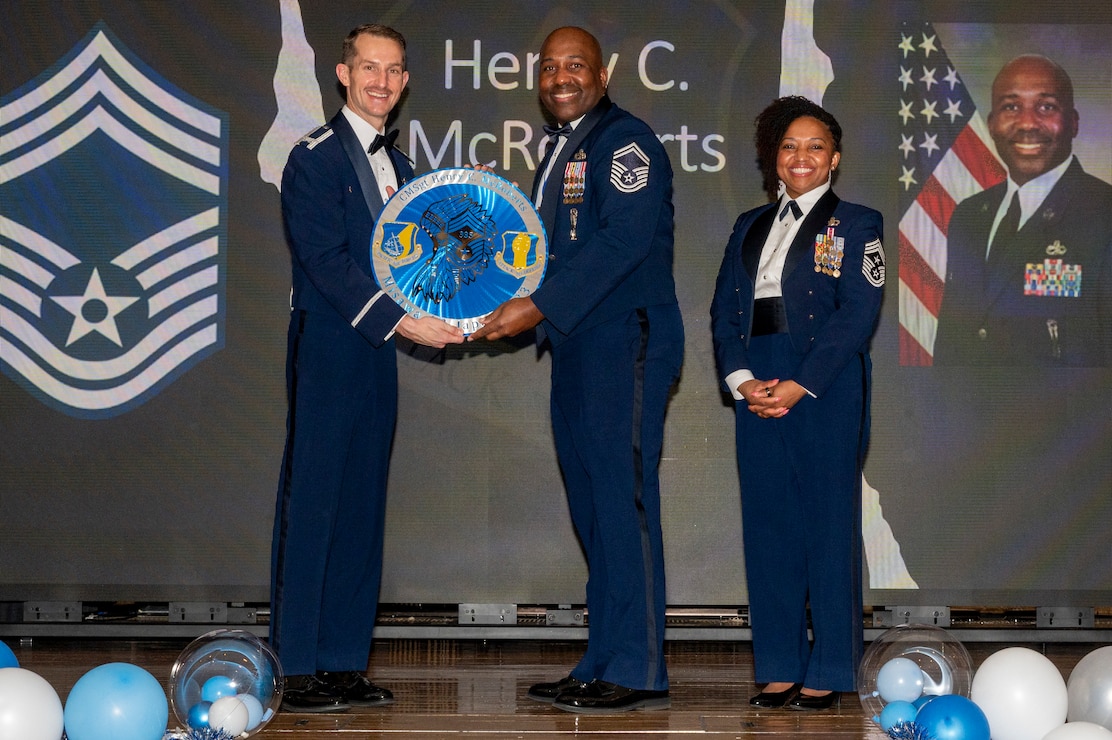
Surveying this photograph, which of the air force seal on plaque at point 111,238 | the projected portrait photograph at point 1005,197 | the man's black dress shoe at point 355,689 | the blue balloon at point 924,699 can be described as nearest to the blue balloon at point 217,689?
the man's black dress shoe at point 355,689

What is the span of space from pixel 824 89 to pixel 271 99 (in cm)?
222

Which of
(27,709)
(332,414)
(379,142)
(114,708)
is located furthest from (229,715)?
(379,142)

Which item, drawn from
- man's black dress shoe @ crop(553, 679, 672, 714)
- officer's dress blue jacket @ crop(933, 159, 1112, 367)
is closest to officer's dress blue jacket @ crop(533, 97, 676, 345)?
man's black dress shoe @ crop(553, 679, 672, 714)

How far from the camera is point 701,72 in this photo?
4.62 meters

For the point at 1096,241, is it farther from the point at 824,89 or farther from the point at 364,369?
the point at 364,369

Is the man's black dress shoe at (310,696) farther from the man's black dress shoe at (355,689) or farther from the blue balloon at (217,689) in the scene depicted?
the blue balloon at (217,689)

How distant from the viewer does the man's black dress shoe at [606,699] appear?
3.11 metres

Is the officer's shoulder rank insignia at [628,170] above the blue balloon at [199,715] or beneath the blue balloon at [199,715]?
above

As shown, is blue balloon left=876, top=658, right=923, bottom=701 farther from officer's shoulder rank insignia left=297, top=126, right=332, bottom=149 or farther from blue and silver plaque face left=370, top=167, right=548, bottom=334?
officer's shoulder rank insignia left=297, top=126, right=332, bottom=149

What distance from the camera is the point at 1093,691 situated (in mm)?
2709

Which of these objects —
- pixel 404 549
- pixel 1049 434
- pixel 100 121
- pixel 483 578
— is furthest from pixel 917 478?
pixel 100 121

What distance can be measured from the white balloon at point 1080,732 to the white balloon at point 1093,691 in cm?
27

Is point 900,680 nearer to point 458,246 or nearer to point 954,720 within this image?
point 954,720

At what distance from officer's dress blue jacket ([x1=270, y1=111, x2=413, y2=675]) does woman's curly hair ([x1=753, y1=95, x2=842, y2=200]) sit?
1202mm
